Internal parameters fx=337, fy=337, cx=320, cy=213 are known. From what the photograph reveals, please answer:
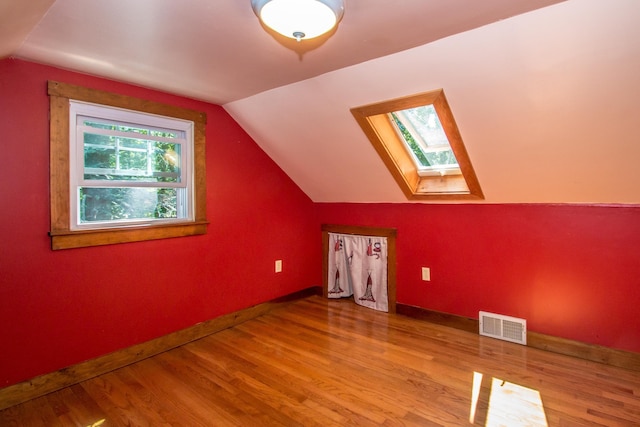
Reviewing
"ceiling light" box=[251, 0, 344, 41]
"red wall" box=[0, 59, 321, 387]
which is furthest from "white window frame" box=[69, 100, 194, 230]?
"ceiling light" box=[251, 0, 344, 41]

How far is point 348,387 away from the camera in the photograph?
206 cm

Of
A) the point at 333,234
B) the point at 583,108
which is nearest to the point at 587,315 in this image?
the point at 583,108

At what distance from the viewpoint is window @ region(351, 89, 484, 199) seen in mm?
2359

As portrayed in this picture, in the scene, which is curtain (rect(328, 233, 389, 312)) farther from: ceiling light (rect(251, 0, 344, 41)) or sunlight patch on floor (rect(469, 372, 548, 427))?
ceiling light (rect(251, 0, 344, 41))

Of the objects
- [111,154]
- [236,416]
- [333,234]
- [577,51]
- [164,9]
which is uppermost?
[164,9]

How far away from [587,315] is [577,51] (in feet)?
5.93

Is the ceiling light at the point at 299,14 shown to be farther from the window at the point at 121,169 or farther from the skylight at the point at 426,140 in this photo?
the window at the point at 121,169

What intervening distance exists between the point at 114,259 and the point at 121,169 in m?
0.63

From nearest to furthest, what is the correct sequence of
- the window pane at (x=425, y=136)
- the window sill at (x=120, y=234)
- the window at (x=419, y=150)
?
the window sill at (x=120, y=234)
the window at (x=419, y=150)
the window pane at (x=425, y=136)

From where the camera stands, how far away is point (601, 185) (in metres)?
2.15

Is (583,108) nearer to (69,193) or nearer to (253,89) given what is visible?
(253,89)

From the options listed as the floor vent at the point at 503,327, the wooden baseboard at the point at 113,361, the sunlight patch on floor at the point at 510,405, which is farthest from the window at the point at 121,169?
the floor vent at the point at 503,327

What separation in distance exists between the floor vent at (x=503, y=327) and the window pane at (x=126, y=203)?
105 inches

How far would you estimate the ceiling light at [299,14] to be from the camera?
1225mm
